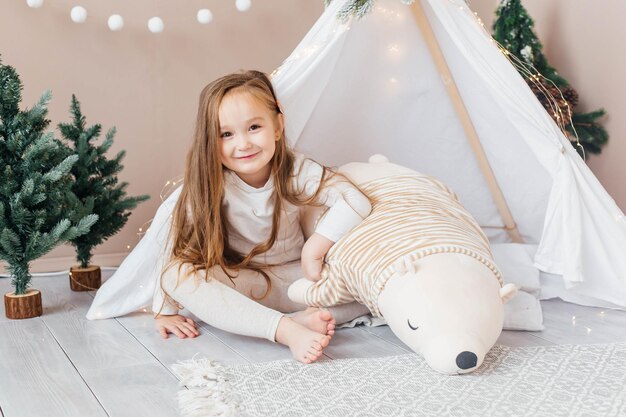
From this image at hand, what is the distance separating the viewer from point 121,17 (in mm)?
2422

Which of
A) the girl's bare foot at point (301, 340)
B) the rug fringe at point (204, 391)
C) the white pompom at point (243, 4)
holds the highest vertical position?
the white pompom at point (243, 4)

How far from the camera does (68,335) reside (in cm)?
167

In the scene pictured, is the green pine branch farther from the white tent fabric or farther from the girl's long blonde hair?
the girl's long blonde hair

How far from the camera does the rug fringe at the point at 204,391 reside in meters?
1.19

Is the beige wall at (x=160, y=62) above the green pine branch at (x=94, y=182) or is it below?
above

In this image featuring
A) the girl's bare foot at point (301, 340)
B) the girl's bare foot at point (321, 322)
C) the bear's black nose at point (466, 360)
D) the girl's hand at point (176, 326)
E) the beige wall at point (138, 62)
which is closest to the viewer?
the bear's black nose at point (466, 360)

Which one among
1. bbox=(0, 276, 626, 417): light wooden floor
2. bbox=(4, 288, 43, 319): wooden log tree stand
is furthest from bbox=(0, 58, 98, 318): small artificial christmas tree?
bbox=(0, 276, 626, 417): light wooden floor

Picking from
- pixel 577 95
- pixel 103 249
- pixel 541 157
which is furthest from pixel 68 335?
pixel 577 95

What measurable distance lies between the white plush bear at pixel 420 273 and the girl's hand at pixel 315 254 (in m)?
0.02

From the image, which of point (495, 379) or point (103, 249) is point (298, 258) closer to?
point (495, 379)

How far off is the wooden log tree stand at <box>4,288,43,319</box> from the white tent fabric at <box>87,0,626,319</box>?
16 cm

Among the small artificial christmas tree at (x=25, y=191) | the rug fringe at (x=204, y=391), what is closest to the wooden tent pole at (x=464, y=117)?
the small artificial christmas tree at (x=25, y=191)

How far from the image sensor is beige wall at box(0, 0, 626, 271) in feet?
7.73

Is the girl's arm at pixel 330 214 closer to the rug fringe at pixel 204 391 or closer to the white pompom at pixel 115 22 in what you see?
the rug fringe at pixel 204 391
